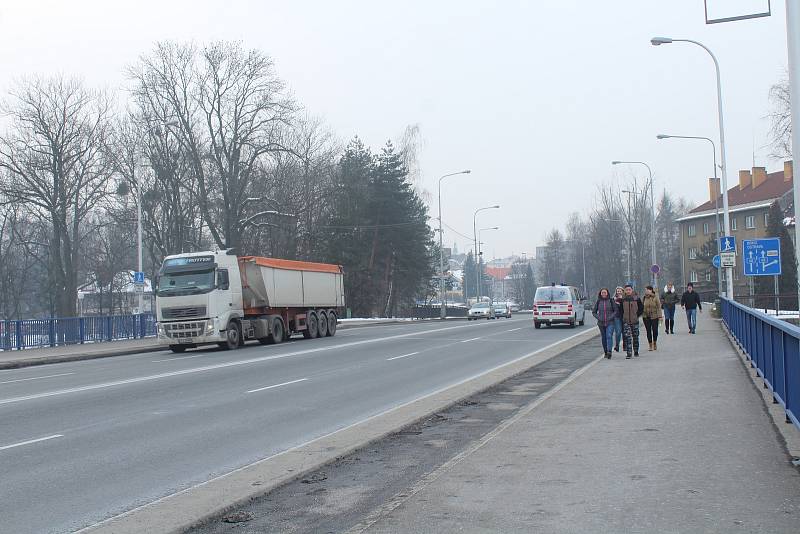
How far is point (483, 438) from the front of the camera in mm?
9656

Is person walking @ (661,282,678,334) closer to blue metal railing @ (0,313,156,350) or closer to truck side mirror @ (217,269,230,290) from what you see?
truck side mirror @ (217,269,230,290)

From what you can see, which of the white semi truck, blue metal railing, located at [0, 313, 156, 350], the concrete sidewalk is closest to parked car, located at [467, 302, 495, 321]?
blue metal railing, located at [0, 313, 156, 350]

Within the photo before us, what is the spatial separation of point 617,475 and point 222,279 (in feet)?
74.5

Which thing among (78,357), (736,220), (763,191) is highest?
(763,191)

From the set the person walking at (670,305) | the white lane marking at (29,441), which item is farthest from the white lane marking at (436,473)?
the person walking at (670,305)

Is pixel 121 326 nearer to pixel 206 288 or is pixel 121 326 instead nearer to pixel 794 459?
pixel 206 288

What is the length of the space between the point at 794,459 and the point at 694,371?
30.6 ft

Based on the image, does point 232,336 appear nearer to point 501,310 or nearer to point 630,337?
point 630,337

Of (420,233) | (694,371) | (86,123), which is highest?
(86,123)

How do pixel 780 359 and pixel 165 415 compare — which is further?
pixel 165 415

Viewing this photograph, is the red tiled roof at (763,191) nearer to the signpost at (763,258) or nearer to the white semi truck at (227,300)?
the signpost at (763,258)

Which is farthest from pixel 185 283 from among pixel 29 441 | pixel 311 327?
pixel 29 441

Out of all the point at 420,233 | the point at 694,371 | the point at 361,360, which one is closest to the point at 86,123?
the point at 420,233

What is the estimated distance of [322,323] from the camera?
122 feet
